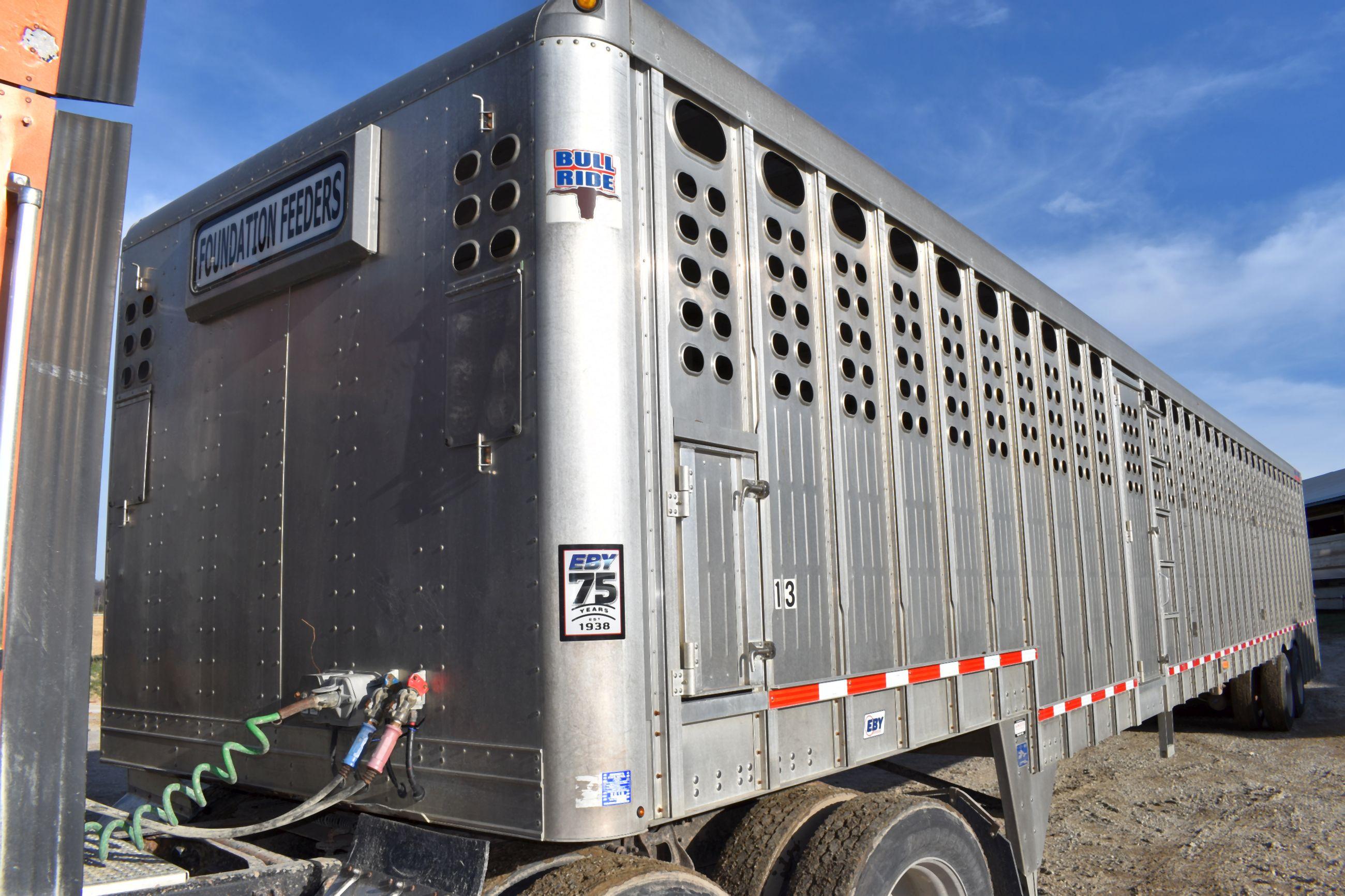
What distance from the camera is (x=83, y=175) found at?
6.17ft

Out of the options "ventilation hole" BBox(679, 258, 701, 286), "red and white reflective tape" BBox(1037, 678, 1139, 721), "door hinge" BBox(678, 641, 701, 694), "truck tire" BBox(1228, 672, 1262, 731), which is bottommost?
"truck tire" BBox(1228, 672, 1262, 731)

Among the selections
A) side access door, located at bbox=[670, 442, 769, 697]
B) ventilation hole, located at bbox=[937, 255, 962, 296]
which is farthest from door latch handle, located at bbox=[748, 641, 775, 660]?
ventilation hole, located at bbox=[937, 255, 962, 296]

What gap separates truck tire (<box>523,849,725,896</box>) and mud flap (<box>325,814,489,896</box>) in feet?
0.59

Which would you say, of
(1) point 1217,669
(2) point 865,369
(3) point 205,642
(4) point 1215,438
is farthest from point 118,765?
(4) point 1215,438

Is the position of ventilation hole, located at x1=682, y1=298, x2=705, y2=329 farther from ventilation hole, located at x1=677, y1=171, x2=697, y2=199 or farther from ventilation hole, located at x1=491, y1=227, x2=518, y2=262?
ventilation hole, located at x1=491, y1=227, x2=518, y2=262

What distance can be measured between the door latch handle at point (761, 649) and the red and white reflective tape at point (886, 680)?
0.14m

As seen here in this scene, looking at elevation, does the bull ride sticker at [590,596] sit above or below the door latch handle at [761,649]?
above

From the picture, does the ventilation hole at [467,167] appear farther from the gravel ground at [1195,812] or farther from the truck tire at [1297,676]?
the truck tire at [1297,676]

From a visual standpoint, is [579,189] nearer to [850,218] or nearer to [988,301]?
[850,218]

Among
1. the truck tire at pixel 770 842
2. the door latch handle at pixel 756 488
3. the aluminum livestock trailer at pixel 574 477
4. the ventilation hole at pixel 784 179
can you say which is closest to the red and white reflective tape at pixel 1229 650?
the aluminum livestock trailer at pixel 574 477

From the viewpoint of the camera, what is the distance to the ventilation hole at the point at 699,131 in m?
3.61

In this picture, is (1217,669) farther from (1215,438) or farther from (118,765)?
(118,765)

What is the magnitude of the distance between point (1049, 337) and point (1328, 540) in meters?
32.0

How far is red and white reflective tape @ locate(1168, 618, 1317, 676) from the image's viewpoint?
8375mm
